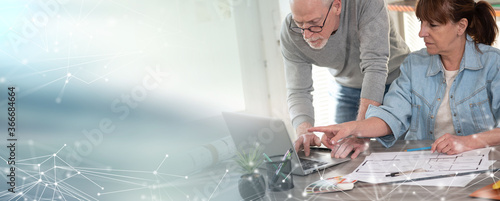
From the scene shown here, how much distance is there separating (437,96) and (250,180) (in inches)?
31.4

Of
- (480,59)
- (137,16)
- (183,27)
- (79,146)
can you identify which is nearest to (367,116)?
(480,59)

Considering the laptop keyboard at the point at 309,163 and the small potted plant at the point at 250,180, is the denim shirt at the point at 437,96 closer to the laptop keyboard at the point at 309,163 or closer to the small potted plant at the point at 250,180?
the laptop keyboard at the point at 309,163

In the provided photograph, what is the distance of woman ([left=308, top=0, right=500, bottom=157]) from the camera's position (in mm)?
1465

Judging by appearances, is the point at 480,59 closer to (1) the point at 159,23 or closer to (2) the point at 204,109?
(2) the point at 204,109

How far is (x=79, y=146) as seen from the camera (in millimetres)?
975

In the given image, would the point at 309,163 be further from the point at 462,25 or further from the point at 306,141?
the point at 462,25

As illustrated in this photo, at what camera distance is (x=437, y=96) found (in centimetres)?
155

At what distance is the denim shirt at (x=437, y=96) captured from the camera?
1.47m

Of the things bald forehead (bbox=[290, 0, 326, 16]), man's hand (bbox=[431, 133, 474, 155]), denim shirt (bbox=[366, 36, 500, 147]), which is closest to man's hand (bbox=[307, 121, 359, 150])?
denim shirt (bbox=[366, 36, 500, 147])

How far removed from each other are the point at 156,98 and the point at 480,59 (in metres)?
1.00

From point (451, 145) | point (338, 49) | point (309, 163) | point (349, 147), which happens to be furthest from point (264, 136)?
point (338, 49)

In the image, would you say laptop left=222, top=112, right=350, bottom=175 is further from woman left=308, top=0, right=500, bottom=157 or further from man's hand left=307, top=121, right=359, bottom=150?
woman left=308, top=0, right=500, bottom=157

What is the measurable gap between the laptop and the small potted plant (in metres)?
0.08

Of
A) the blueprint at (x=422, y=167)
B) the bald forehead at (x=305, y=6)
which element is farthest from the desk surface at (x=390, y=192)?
the bald forehead at (x=305, y=6)
